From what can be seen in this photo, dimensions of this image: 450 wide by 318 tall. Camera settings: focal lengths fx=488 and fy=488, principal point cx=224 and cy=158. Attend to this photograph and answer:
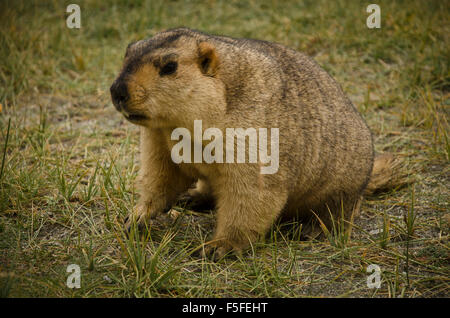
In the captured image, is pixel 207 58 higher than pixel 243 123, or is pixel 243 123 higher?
pixel 207 58

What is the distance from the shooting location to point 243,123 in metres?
3.85

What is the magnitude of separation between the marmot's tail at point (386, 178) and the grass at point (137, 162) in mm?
118

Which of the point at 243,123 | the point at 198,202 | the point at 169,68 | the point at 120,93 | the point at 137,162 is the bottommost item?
the point at 198,202

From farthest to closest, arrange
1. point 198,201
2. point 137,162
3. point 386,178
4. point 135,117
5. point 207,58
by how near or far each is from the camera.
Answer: point 137,162 → point 386,178 → point 198,201 → point 207,58 → point 135,117

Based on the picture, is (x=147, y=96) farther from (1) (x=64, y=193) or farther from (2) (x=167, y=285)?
(1) (x=64, y=193)

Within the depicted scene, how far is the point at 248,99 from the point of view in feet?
12.9

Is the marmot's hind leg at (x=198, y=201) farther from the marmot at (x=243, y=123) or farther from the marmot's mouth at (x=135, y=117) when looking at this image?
the marmot's mouth at (x=135, y=117)

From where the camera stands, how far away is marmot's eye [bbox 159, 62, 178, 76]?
355 centimetres

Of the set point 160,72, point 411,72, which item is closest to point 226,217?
point 160,72

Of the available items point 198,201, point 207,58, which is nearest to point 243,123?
point 207,58

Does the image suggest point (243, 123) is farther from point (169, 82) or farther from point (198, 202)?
point (198, 202)

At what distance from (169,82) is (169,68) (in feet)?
0.37

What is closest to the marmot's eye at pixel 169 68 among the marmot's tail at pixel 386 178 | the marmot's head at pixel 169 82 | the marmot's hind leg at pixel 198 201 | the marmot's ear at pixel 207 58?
the marmot's head at pixel 169 82

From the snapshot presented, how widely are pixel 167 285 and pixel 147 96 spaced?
53.5 inches
